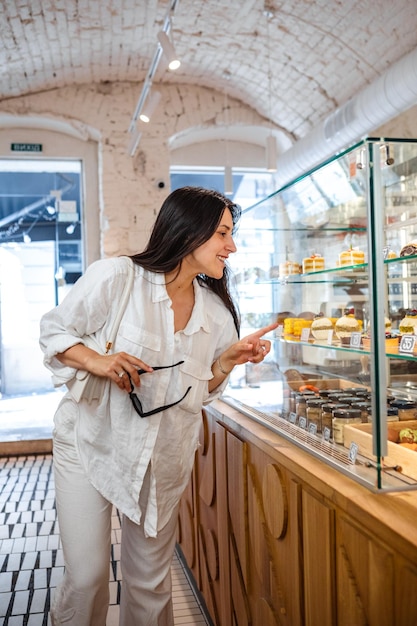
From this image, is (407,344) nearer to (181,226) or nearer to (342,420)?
(342,420)

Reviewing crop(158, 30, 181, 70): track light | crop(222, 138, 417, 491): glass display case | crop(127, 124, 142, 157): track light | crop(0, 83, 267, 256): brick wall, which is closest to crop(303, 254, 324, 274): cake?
crop(222, 138, 417, 491): glass display case

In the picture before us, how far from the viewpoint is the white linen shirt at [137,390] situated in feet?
5.89

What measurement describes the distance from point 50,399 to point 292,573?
5.49 m

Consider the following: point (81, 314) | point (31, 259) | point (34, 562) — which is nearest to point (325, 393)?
point (81, 314)

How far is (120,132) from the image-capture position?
6477 millimetres

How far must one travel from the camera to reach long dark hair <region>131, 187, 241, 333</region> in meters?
1.82

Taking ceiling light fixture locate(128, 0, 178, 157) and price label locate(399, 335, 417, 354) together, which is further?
ceiling light fixture locate(128, 0, 178, 157)

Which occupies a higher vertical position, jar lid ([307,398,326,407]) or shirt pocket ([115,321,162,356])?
shirt pocket ([115,321,162,356])

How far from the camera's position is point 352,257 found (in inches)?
80.4

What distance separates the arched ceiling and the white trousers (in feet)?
10.00

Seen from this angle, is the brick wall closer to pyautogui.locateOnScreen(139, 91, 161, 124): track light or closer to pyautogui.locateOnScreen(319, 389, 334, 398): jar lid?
pyautogui.locateOnScreen(139, 91, 161, 124): track light

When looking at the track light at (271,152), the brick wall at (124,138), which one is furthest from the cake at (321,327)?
the brick wall at (124,138)

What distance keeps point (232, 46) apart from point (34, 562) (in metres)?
4.58

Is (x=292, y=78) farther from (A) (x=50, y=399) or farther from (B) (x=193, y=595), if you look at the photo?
(B) (x=193, y=595)
